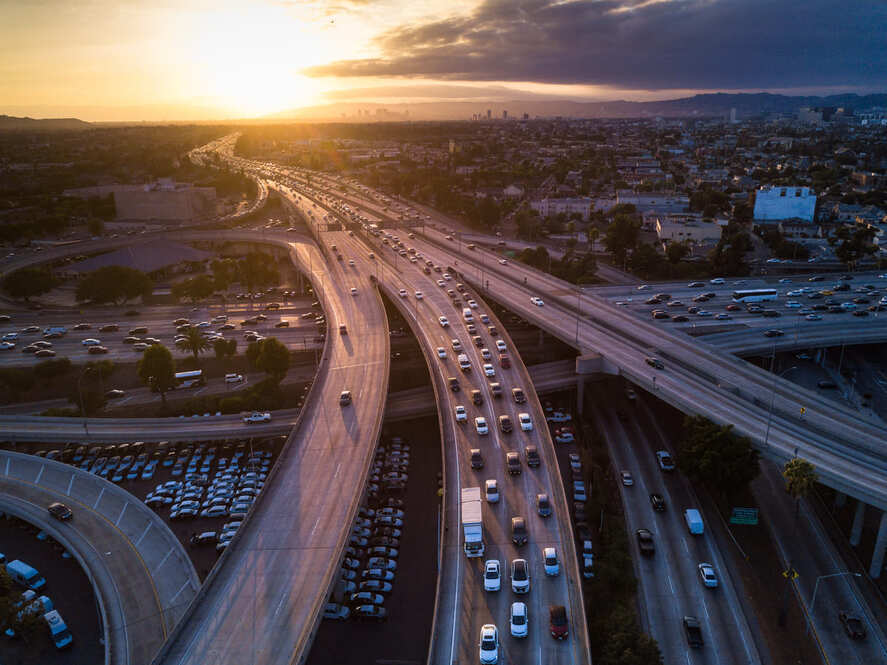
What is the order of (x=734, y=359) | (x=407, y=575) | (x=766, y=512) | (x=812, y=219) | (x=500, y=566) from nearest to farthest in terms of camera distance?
1. (x=500, y=566)
2. (x=407, y=575)
3. (x=766, y=512)
4. (x=734, y=359)
5. (x=812, y=219)

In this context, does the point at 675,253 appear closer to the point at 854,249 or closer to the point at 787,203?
the point at 854,249

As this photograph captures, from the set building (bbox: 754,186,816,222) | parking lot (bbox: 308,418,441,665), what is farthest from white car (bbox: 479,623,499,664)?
building (bbox: 754,186,816,222)

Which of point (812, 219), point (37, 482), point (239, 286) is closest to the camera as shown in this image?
point (37, 482)

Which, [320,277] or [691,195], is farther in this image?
[691,195]

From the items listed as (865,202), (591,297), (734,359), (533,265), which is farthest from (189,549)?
(865,202)

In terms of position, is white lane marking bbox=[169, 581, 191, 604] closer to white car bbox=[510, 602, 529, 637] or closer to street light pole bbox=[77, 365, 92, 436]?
white car bbox=[510, 602, 529, 637]

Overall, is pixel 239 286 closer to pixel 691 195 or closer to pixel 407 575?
pixel 407 575

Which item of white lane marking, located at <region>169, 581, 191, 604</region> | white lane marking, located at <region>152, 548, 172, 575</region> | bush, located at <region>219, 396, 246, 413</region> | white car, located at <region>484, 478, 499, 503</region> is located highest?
white car, located at <region>484, 478, 499, 503</region>
